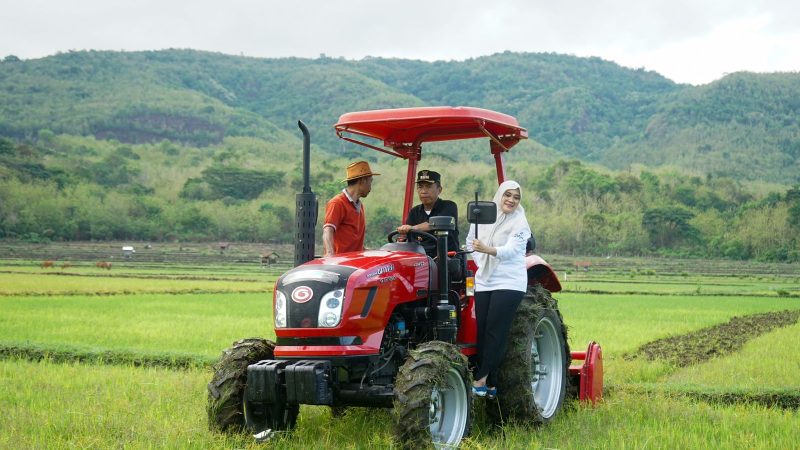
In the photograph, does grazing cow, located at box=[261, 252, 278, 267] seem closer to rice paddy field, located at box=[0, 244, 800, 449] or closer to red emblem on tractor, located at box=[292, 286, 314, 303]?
rice paddy field, located at box=[0, 244, 800, 449]

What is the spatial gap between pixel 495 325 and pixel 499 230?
722mm

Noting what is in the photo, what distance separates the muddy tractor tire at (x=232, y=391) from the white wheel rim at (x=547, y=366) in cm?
226

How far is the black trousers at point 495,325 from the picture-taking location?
6883 mm

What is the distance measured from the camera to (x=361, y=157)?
10569 cm

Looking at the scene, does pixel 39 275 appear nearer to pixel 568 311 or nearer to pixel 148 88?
pixel 568 311

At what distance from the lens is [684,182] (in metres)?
106

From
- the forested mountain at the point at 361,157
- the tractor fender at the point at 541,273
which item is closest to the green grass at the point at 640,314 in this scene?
the tractor fender at the point at 541,273

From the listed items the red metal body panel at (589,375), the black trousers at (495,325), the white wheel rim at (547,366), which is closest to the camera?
the black trousers at (495,325)

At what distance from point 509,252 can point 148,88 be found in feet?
603

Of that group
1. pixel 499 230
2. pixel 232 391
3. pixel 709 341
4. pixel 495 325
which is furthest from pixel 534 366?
pixel 709 341

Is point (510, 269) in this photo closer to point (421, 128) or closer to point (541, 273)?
point (541, 273)

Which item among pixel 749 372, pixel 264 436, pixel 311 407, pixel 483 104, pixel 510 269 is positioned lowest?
pixel 749 372

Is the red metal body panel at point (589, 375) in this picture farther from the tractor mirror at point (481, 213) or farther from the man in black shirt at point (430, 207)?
the tractor mirror at point (481, 213)

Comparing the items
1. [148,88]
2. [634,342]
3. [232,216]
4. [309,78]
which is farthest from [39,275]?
[309,78]
